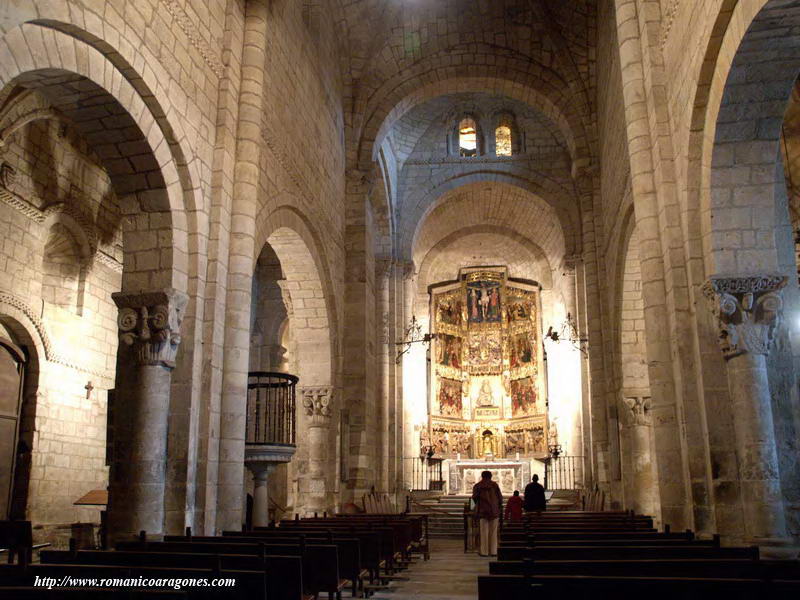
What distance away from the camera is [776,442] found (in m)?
7.82

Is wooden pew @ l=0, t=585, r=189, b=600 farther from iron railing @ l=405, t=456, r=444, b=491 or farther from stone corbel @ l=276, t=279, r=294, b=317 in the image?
iron railing @ l=405, t=456, r=444, b=491

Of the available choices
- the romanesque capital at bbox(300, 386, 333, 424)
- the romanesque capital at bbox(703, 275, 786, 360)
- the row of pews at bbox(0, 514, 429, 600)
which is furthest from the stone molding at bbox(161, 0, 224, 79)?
the romanesque capital at bbox(703, 275, 786, 360)

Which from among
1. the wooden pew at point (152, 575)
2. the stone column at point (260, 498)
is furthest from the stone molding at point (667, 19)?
the stone column at point (260, 498)

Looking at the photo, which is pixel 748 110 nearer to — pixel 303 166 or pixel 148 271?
pixel 148 271

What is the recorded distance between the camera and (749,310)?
784cm

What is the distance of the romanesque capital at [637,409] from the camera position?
1429cm

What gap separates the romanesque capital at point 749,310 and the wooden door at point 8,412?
34.9ft

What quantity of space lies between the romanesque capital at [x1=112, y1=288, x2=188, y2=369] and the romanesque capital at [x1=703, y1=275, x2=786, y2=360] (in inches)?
243

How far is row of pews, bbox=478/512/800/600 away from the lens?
359 cm

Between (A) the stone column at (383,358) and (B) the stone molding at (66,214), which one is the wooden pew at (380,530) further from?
(A) the stone column at (383,358)

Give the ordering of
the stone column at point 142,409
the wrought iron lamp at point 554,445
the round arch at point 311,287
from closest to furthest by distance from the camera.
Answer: the stone column at point 142,409, the round arch at point 311,287, the wrought iron lamp at point 554,445

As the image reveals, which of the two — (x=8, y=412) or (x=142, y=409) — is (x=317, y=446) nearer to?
(x=8, y=412)

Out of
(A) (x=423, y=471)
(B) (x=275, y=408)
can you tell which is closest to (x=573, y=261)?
(A) (x=423, y=471)

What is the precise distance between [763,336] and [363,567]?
5.00 meters
